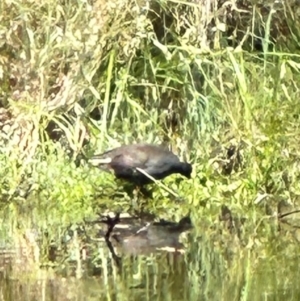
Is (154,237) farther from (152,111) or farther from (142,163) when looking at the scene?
(152,111)

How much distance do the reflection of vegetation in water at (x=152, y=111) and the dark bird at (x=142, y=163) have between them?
0.24 feet

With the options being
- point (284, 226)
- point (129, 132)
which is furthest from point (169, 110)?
point (284, 226)

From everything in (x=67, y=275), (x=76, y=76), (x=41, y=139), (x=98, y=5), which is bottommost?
(x=67, y=275)

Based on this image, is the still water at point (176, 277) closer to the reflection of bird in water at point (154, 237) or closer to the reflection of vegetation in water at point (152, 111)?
the reflection of bird in water at point (154, 237)

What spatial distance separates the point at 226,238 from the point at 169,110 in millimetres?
1560

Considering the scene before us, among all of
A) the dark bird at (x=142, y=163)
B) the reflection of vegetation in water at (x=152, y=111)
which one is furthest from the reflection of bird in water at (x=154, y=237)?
the dark bird at (x=142, y=163)

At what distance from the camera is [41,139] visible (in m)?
4.45

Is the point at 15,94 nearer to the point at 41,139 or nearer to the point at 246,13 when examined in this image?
the point at 41,139

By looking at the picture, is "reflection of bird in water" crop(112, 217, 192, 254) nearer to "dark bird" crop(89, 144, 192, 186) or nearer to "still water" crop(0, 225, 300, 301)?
"still water" crop(0, 225, 300, 301)

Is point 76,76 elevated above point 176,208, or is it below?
above

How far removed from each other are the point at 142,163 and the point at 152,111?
0.69 metres

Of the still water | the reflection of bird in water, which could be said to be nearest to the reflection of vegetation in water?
the reflection of bird in water

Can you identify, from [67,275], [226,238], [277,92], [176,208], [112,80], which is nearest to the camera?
[67,275]

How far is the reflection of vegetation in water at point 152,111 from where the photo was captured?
3842 mm
